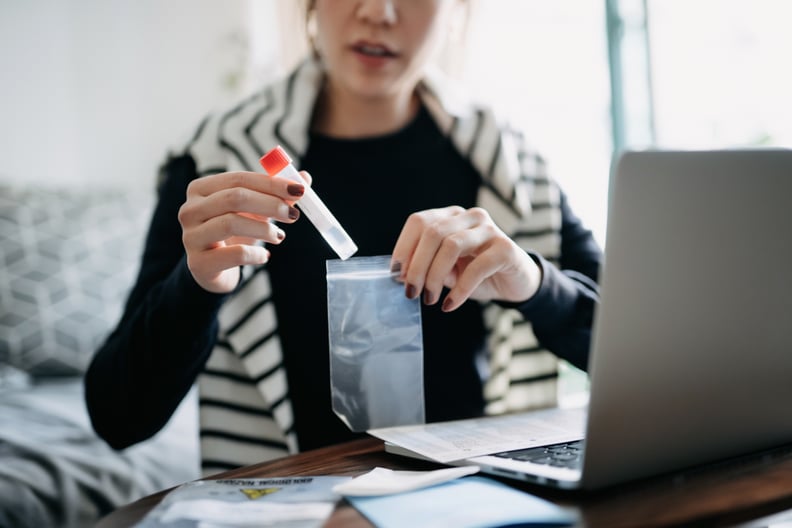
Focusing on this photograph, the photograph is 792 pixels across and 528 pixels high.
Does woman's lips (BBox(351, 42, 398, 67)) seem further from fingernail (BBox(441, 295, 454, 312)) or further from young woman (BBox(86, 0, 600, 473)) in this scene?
fingernail (BBox(441, 295, 454, 312))

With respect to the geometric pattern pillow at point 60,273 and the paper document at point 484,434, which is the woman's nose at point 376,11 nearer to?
the paper document at point 484,434

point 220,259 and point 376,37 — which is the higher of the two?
point 376,37

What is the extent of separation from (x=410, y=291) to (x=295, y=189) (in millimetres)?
135

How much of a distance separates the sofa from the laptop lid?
928 millimetres

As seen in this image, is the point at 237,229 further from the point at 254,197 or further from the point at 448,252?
the point at 448,252

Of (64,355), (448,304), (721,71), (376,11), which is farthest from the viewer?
(721,71)

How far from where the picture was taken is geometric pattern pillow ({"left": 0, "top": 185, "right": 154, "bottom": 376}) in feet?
5.12

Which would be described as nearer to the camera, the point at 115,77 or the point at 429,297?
the point at 429,297

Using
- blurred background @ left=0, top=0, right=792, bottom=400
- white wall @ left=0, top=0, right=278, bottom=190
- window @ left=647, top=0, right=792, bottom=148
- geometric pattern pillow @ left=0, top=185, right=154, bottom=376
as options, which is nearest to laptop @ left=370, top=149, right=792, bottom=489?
window @ left=647, top=0, right=792, bottom=148

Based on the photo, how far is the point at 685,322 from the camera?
0.45 metres

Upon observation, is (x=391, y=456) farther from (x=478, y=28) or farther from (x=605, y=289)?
(x=478, y=28)

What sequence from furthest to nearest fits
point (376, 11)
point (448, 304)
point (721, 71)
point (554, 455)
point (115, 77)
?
point (115, 77) → point (721, 71) → point (376, 11) → point (448, 304) → point (554, 455)

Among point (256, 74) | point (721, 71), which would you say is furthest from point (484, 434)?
point (256, 74)

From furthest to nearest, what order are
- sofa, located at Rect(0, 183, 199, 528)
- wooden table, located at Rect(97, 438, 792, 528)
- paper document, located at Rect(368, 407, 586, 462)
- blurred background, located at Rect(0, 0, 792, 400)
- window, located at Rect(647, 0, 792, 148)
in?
blurred background, located at Rect(0, 0, 792, 400) < window, located at Rect(647, 0, 792, 148) < sofa, located at Rect(0, 183, 199, 528) < paper document, located at Rect(368, 407, 586, 462) < wooden table, located at Rect(97, 438, 792, 528)
